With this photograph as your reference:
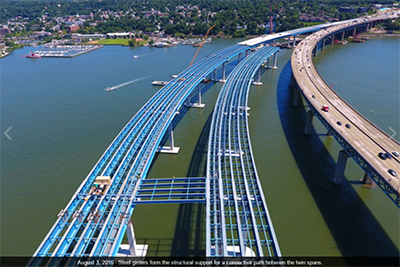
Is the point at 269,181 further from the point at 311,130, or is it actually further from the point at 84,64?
the point at 84,64

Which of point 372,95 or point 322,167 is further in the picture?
point 372,95

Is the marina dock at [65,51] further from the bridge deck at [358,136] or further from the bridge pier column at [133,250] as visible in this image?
the bridge pier column at [133,250]

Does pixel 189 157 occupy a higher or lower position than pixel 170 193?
lower

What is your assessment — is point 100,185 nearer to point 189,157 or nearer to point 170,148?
point 189,157

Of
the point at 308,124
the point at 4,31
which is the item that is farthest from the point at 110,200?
the point at 4,31

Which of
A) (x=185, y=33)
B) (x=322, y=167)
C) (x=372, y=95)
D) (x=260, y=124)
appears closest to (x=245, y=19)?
(x=185, y=33)

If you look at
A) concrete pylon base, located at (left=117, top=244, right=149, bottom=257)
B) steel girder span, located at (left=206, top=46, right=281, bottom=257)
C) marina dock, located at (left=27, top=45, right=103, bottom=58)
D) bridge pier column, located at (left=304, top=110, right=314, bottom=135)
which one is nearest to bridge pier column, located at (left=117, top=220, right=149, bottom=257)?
concrete pylon base, located at (left=117, top=244, right=149, bottom=257)
